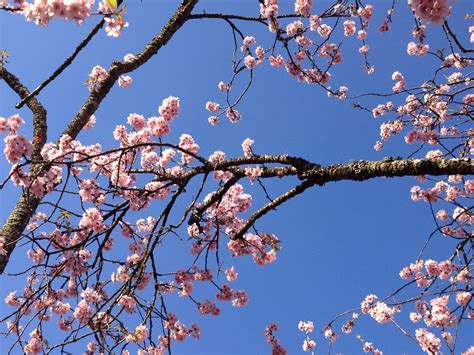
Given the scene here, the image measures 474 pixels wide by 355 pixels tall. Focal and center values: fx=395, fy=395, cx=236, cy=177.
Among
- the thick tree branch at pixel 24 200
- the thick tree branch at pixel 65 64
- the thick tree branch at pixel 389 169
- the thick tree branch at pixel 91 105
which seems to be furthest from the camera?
the thick tree branch at pixel 65 64

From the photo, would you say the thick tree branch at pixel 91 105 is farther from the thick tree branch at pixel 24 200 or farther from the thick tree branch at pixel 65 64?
the thick tree branch at pixel 65 64

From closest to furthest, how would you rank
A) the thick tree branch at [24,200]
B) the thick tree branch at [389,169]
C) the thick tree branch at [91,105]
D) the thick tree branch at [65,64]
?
the thick tree branch at [389,169], the thick tree branch at [24,200], the thick tree branch at [91,105], the thick tree branch at [65,64]

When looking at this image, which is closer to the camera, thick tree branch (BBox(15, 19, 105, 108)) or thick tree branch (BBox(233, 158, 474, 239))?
thick tree branch (BBox(233, 158, 474, 239))

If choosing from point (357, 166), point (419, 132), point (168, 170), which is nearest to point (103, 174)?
point (168, 170)

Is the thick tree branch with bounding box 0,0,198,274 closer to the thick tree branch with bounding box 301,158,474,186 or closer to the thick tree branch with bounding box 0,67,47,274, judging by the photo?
the thick tree branch with bounding box 0,67,47,274

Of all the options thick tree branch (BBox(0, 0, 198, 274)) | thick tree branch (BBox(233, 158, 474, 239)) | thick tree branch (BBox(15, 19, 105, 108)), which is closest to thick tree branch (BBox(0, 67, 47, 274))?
thick tree branch (BBox(0, 0, 198, 274))

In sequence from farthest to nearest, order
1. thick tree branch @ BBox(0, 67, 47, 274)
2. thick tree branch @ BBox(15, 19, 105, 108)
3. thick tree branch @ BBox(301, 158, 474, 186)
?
thick tree branch @ BBox(15, 19, 105, 108), thick tree branch @ BBox(0, 67, 47, 274), thick tree branch @ BBox(301, 158, 474, 186)

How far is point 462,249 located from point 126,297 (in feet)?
12.0

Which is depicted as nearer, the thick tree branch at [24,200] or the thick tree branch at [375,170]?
the thick tree branch at [375,170]

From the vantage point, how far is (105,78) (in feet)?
18.1

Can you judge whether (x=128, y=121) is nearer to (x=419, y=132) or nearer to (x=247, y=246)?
(x=247, y=246)

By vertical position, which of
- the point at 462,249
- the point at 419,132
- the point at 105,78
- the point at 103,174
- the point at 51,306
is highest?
the point at 419,132

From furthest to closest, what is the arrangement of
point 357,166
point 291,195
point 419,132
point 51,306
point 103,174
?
point 419,132 < point 51,306 < point 103,174 < point 291,195 < point 357,166

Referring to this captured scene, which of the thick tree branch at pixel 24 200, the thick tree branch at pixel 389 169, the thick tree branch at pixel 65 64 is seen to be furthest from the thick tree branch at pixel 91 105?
the thick tree branch at pixel 389 169
